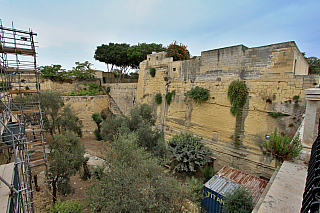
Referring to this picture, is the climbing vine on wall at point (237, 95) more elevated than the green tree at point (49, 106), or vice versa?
the climbing vine on wall at point (237, 95)

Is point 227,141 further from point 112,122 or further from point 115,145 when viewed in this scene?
point 112,122

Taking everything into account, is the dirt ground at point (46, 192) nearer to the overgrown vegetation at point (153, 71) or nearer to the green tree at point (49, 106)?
the green tree at point (49, 106)

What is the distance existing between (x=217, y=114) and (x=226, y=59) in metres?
3.39

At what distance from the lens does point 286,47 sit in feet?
23.1

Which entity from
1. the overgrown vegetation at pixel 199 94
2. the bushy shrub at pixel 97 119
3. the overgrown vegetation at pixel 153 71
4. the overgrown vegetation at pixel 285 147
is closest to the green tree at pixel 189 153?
the overgrown vegetation at pixel 199 94

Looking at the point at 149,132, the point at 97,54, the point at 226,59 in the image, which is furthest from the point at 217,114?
the point at 97,54

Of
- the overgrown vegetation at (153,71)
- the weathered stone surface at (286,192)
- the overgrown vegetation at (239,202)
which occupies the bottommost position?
the overgrown vegetation at (239,202)

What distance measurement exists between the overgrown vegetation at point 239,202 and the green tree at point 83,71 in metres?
20.2

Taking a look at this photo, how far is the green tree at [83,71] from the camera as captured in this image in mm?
19216

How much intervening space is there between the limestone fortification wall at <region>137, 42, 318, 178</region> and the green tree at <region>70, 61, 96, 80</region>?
1297 centimetres

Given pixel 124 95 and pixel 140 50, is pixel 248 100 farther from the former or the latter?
pixel 140 50

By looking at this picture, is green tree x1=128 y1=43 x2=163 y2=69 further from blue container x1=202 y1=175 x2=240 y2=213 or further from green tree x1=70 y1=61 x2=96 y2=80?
blue container x1=202 y1=175 x2=240 y2=213

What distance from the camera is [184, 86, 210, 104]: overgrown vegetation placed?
999 centimetres

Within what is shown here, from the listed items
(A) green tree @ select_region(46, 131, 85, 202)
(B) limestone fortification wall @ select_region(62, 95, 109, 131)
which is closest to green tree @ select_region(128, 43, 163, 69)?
(B) limestone fortification wall @ select_region(62, 95, 109, 131)
